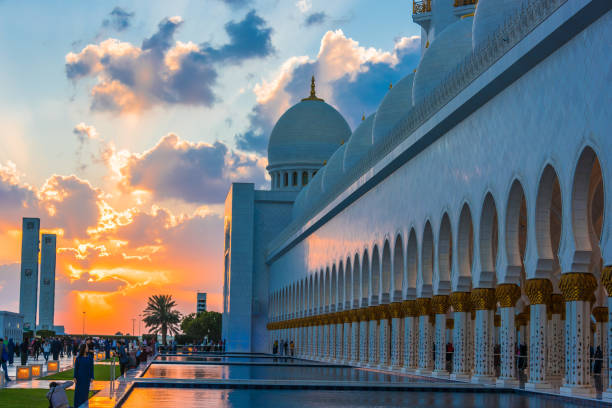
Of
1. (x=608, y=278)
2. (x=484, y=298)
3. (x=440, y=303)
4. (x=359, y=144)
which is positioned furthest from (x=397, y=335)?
Answer: (x=359, y=144)

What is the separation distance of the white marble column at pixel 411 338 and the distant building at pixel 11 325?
105ft

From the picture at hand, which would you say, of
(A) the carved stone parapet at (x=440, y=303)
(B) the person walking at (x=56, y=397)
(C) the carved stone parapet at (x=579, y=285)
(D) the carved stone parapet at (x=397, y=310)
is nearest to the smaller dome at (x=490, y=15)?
(A) the carved stone parapet at (x=440, y=303)

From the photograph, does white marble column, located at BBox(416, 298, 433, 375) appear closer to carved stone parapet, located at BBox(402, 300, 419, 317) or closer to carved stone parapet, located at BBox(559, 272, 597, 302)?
carved stone parapet, located at BBox(402, 300, 419, 317)

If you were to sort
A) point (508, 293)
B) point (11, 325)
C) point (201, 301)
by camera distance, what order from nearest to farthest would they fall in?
1. point (508, 293)
2. point (11, 325)
3. point (201, 301)

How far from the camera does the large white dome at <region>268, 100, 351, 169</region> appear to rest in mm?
46625

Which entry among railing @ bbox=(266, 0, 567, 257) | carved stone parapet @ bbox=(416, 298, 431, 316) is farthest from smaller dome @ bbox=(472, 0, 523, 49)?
carved stone parapet @ bbox=(416, 298, 431, 316)

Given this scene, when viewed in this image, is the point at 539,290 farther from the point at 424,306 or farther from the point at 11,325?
the point at 11,325

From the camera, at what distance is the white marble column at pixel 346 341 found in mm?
26383

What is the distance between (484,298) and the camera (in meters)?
15.2

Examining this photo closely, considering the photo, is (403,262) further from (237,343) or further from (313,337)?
(237,343)

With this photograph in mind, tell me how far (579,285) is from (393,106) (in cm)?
1415

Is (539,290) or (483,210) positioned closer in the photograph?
(539,290)

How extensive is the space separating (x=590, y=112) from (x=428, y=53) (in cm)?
955

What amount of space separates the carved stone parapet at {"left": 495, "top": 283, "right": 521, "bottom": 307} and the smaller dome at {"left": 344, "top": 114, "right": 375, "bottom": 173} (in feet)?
53.6
